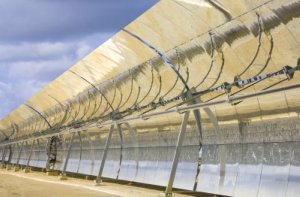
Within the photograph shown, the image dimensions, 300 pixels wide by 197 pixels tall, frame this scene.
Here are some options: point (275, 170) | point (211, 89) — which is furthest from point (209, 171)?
point (211, 89)

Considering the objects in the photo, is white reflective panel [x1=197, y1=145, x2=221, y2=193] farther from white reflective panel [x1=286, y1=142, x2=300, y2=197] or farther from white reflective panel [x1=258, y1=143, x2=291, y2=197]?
white reflective panel [x1=286, y1=142, x2=300, y2=197]

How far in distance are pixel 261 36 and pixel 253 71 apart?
1.40m

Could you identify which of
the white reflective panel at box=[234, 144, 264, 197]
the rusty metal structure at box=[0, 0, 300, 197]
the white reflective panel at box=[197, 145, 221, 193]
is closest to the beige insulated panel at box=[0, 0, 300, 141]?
the rusty metal structure at box=[0, 0, 300, 197]

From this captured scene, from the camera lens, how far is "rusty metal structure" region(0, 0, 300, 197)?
39.9 feet

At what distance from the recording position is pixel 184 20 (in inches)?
543

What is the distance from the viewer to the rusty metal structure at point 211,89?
12.2 meters

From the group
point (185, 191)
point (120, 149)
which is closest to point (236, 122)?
point (185, 191)

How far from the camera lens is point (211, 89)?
43.9 feet

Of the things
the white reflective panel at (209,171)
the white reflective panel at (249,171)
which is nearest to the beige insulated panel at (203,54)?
the white reflective panel at (249,171)

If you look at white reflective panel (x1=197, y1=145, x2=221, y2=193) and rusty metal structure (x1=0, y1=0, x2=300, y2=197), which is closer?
rusty metal structure (x1=0, y1=0, x2=300, y2=197)

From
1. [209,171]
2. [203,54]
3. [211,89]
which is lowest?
[209,171]

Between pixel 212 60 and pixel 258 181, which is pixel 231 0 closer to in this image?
pixel 212 60

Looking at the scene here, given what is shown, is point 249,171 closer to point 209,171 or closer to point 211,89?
point 209,171

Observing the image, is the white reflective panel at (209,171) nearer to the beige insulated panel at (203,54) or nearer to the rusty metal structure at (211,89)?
the rusty metal structure at (211,89)
